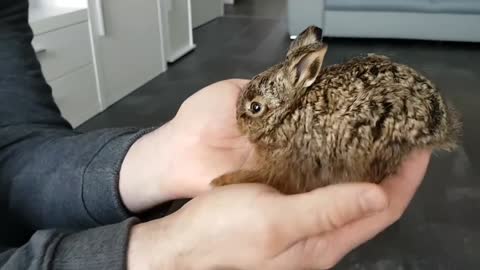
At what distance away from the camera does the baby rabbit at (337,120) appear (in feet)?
2.03

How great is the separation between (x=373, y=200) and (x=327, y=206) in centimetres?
5

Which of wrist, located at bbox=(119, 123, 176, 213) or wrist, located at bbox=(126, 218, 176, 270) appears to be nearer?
wrist, located at bbox=(126, 218, 176, 270)

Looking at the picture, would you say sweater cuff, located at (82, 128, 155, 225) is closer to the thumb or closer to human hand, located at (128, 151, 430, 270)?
human hand, located at (128, 151, 430, 270)

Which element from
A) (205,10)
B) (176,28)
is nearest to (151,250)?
(176,28)

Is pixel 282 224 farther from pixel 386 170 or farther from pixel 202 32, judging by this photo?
pixel 202 32

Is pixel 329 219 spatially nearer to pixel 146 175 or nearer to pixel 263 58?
pixel 146 175

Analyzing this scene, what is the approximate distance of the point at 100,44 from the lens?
102 inches

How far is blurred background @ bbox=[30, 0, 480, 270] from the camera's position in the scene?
1670 millimetres

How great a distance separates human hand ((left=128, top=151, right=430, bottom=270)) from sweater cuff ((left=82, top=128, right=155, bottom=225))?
0.72 feet

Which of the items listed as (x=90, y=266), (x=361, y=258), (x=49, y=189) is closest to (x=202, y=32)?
(x=361, y=258)

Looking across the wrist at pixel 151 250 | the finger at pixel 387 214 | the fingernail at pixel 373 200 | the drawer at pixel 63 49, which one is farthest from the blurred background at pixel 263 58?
the wrist at pixel 151 250

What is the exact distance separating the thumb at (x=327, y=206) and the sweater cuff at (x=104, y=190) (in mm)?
340

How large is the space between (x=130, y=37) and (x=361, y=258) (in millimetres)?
1913

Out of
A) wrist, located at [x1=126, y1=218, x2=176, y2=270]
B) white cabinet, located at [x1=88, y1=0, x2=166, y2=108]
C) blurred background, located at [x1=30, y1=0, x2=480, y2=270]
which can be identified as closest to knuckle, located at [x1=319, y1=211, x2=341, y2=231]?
wrist, located at [x1=126, y1=218, x2=176, y2=270]
